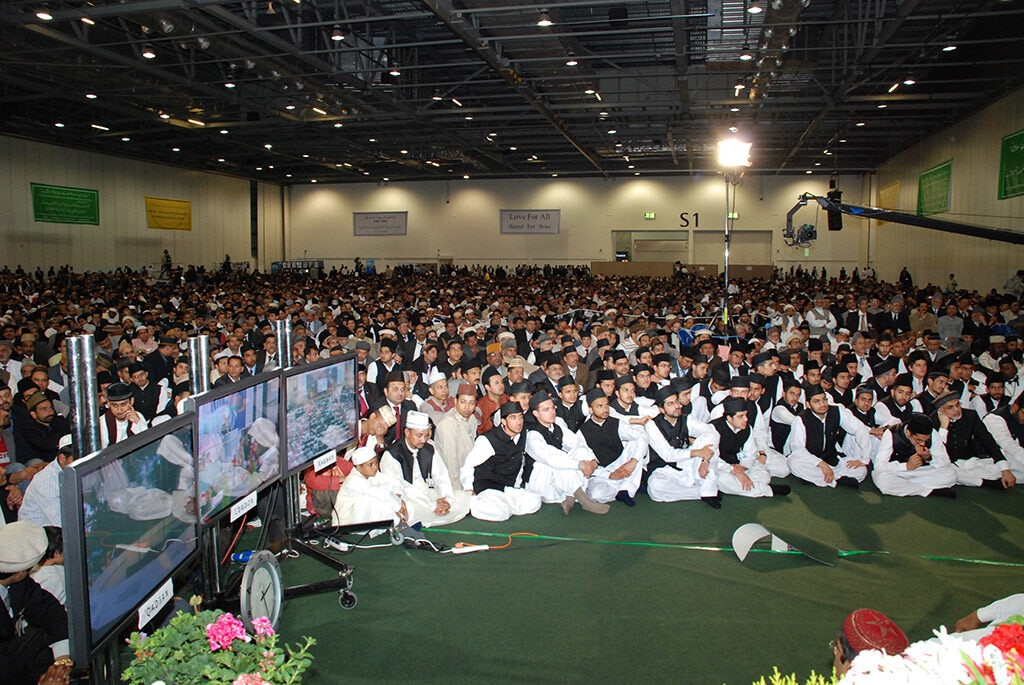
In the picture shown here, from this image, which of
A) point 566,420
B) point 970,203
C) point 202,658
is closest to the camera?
point 202,658

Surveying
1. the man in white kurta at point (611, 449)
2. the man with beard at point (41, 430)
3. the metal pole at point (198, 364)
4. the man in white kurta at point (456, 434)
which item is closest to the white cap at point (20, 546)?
the metal pole at point (198, 364)

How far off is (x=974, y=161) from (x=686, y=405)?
16050mm

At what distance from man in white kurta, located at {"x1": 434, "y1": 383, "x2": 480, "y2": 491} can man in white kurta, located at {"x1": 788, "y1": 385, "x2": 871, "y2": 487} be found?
3.08m

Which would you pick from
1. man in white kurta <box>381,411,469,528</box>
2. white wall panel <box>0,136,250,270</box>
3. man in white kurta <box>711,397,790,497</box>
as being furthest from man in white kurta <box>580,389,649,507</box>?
white wall panel <box>0,136,250,270</box>

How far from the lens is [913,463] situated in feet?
21.2

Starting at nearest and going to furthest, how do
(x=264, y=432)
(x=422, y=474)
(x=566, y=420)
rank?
1. (x=264, y=432)
2. (x=422, y=474)
3. (x=566, y=420)

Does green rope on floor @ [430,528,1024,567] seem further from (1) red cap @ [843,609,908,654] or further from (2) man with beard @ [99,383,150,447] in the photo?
(1) red cap @ [843,609,908,654]

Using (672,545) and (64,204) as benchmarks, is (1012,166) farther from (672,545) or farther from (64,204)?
(64,204)

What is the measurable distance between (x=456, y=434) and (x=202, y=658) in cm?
445

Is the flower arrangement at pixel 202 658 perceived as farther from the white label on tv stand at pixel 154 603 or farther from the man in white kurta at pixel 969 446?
the man in white kurta at pixel 969 446

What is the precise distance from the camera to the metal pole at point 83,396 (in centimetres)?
238

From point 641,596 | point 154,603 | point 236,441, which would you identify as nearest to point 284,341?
point 236,441

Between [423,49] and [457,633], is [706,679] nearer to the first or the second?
[457,633]

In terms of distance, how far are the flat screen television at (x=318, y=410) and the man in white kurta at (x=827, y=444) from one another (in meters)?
4.39
